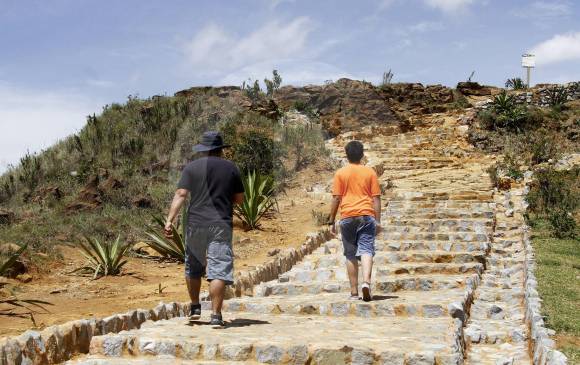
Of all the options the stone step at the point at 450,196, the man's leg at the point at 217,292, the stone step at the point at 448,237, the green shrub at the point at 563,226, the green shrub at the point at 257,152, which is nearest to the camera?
the man's leg at the point at 217,292

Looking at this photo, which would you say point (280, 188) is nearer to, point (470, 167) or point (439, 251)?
point (470, 167)

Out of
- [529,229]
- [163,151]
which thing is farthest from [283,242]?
[163,151]

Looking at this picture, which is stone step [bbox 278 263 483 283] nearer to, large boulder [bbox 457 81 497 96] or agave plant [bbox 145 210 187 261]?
agave plant [bbox 145 210 187 261]

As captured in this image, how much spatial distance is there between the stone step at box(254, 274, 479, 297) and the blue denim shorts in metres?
0.95

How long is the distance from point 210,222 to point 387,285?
110 inches

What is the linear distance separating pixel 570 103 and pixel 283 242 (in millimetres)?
17888

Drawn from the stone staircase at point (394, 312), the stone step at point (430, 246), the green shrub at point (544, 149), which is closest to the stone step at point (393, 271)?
the stone staircase at point (394, 312)

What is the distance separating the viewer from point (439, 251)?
9039 mm

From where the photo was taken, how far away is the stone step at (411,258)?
8.61m

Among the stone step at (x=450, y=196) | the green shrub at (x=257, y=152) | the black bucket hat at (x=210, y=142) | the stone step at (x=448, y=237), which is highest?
the green shrub at (x=257, y=152)

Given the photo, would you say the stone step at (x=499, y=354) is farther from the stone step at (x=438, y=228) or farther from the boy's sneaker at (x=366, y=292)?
the stone step at (x=438, y=228)

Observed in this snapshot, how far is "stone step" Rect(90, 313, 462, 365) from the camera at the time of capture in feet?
13.5

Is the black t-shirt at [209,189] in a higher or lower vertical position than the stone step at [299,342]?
higher

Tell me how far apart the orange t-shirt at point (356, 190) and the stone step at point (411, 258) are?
2.33m
